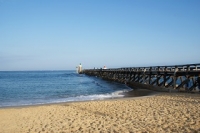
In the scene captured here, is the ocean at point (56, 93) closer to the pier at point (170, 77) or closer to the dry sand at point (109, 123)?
the pier at point (170, 77)

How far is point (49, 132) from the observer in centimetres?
789

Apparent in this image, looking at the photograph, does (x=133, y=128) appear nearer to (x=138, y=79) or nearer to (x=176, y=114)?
(x=176, y=114)

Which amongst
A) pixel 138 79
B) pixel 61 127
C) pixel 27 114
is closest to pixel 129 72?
pixel 138 79

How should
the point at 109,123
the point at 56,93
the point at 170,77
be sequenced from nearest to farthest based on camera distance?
the point at 109,123 < the point at 170,77 < the point at 56,93

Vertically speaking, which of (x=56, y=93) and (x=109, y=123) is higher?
(x=109, y=123)

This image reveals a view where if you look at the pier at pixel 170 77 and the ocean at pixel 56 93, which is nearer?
the pier at pixel 170 77

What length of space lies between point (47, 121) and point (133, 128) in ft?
12.5

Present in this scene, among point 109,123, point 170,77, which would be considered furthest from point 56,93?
point 109,123

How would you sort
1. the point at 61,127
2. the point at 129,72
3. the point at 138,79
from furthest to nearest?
1. the point at 129,72
2. the point at 138,79
3. the point at 61,127

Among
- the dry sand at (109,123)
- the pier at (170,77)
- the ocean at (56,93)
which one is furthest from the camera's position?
the ocean at (56,93)

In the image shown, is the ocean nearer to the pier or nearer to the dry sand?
the pier

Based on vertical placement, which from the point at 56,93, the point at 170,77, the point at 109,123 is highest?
the point at 170,77

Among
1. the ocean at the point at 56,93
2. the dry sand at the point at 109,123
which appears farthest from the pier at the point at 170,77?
the dry sand at the point at 109,123

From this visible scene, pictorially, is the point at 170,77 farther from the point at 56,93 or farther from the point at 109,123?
the point at 109,123
